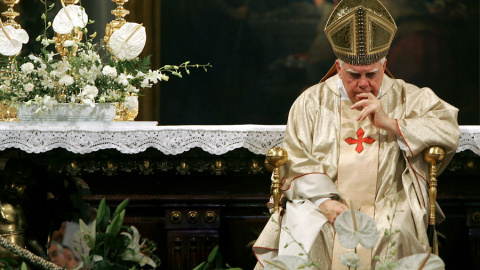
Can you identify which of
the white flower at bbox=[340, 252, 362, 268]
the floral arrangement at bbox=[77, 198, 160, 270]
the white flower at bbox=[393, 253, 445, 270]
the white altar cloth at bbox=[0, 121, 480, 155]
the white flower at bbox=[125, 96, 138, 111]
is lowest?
the white altar cloth at bbox=[0, 121, 480, 155]

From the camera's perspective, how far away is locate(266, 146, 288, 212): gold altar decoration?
322 cm

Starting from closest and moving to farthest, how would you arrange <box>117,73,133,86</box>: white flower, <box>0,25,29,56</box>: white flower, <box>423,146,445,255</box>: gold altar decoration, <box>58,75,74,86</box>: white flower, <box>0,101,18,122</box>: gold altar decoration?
<box>423,146,445,255</box>: gold altar decoration, <box>58,75,74,86</box>: white flower, <box>117,73,133,86</box>: white flower, <box>0,25,29,56</box>: white flower, <box>0,101,18,122</box>: gold altar decoration

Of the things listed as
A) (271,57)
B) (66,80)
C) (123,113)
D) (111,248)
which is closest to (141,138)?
(66,80)

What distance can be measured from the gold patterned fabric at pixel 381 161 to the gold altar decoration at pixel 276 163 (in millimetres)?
42

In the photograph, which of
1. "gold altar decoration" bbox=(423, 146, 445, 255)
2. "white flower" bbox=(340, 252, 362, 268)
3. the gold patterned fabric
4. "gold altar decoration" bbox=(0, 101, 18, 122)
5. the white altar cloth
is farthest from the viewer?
"gold altar decoration" bbox=(0, 101, 18, 122)

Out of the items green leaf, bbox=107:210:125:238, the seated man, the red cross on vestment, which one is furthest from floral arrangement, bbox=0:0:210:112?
green leaf, bbox=107:210:125:238

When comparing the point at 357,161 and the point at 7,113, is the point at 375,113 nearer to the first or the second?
the point at 357,161

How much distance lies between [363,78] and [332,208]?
0.62 metres

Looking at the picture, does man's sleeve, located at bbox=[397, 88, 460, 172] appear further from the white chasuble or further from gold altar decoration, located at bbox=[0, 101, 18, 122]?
gold altar decoration, located at bbox=[0, 101, 18, 122]

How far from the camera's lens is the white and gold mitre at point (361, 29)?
3.37 metres

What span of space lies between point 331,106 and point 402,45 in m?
4.90

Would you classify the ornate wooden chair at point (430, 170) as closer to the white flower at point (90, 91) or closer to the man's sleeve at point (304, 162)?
the man's sleeve at point (304, 162)

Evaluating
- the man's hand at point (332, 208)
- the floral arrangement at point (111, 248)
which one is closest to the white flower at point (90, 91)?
the man's hand at point (332, 208)

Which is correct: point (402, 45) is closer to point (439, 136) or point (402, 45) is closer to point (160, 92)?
point (160, 92)
